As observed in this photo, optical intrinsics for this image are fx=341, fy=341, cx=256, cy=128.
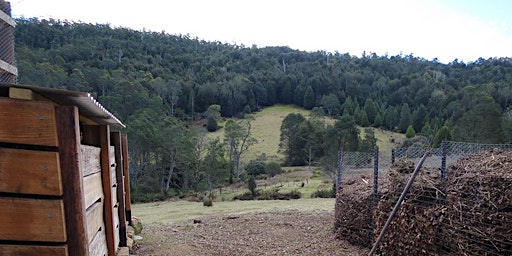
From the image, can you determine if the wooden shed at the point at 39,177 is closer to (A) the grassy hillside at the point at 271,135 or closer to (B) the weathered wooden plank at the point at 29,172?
(B) the weathered wooden plank at the point at 29,172

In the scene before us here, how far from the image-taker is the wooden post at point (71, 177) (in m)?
1.93

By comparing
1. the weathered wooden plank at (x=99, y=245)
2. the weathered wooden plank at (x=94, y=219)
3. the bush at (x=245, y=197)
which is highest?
the weathered wooden plank at (x=94, y=219)

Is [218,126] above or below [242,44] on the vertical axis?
below

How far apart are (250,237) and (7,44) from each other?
601cm

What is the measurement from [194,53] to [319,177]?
6234 cm

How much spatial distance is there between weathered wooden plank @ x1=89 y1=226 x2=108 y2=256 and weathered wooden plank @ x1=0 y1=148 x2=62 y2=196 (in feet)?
3.32

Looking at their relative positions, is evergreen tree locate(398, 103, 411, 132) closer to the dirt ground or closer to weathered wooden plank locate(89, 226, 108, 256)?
the dirt ground

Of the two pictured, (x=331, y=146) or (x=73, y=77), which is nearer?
(x=331, y=146)

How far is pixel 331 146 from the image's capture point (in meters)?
32.6

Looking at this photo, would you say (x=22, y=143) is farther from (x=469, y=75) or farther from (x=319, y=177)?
(x=469, y=75)

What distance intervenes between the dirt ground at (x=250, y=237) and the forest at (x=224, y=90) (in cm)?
1909

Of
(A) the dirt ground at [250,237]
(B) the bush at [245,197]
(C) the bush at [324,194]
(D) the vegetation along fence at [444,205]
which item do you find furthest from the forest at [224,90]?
(D) the vegetation along fence at [444,205]

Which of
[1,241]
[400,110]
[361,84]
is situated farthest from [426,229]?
[361,84]

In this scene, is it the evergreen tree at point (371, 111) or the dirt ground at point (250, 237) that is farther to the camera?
the evergreen tree at point (371, 111)
